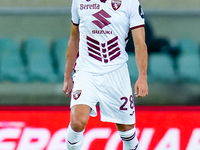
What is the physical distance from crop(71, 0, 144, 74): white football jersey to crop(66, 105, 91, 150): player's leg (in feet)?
0.96

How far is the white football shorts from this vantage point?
7.86 ft

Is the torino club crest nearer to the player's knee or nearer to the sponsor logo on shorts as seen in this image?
the sponsor logo on shorts

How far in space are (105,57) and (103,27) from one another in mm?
211

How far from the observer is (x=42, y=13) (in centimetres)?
432

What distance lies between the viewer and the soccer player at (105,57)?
2410mm

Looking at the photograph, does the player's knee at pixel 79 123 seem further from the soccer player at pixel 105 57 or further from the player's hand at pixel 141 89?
the player's hand at pixel 141 89

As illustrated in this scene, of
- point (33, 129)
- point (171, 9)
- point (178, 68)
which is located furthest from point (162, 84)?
point (33, 129)

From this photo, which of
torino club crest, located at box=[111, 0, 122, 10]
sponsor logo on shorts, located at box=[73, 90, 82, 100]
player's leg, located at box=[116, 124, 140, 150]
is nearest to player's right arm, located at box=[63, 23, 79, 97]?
sponsor logo on shorts, located at box=[73, 90, 82, 100]

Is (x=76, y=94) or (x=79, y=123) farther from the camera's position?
(x=76, y=94)

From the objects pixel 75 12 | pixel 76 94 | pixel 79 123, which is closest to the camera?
pixel 79 123

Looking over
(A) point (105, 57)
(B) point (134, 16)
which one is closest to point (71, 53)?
(A) point (105, 57)

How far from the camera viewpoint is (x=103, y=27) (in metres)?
2.43

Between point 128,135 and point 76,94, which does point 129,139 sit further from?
point 76,94

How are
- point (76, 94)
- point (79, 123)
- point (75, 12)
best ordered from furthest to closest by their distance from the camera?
point (75, 12), point (76, 94), point (79, 123)
